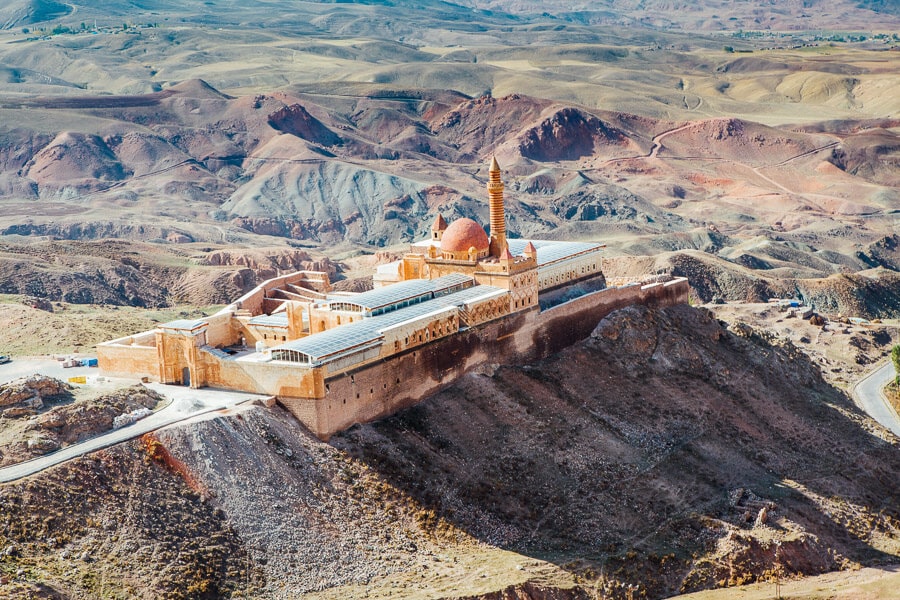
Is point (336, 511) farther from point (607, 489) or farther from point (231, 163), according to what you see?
point (231, 163)

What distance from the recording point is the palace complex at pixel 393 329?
2233 inches

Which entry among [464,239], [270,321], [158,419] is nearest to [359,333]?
[270,321]

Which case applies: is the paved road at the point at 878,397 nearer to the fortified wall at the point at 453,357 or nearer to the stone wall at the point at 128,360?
the fortified wall at the point at 453,357

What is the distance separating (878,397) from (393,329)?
142 ft

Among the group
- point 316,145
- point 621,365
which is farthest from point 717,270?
point 316,145

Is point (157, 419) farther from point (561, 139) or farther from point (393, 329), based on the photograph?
point (561, 139)

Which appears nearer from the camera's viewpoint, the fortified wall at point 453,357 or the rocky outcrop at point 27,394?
the rocky outcrop at point 27,394

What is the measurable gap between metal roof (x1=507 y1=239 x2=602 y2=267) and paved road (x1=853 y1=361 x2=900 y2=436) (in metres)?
21.6

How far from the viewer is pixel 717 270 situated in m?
118

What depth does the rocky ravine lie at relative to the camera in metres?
46.7

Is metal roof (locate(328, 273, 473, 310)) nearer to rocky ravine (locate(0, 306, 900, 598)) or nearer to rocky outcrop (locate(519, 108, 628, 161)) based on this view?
rocky ravine (locate(0, 306, 900, 598))

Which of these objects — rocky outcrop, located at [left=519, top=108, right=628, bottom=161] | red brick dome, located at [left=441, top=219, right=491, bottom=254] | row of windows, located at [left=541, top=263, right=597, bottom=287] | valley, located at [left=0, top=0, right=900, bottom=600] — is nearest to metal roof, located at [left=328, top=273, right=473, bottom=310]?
red brick dome, located at [left=441, top=219, right=491, bottom=254]

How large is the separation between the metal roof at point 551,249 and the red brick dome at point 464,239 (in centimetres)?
310

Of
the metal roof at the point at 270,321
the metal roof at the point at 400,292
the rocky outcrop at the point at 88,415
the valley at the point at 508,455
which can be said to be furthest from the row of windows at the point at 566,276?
the rocky outcrop at the point at 88,415
